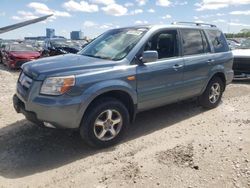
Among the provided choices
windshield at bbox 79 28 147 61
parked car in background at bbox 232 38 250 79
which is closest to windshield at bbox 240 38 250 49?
parked car in background at bbox 232 38 250 79

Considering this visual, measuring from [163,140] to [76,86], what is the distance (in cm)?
176

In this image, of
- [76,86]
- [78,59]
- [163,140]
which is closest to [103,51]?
[78,59]

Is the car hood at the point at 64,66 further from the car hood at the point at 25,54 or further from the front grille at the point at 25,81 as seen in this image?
the car hood at the point at 25,54

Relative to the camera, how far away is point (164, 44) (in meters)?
5.40

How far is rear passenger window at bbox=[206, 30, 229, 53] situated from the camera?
648 cm

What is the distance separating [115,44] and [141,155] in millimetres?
1965

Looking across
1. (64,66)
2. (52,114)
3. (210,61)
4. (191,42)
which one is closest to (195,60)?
(191,42)

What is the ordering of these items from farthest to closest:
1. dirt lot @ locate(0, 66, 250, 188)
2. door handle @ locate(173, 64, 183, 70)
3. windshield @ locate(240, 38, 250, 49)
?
1. windshield @ locate(240, 38, 250, 49)
2. door handle @ locate(173, 64, 183, 70)
3. dirt lot @ locate(0, 66, 250, 188)

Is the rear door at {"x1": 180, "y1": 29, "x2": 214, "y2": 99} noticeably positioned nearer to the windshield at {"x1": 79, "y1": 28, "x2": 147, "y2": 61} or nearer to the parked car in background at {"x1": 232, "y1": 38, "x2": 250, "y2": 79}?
the windshield at {"x1": 79, "y1": 28, "x2": 147, "y2": 61}

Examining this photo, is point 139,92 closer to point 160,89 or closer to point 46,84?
point 160,89

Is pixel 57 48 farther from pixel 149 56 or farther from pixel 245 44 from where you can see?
pixel 149 56

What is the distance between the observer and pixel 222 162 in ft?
13.3

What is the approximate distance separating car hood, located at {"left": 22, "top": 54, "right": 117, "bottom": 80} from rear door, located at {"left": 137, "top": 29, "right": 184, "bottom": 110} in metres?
0.66

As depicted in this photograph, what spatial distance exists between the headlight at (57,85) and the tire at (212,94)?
347 centimetres
